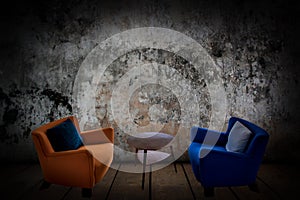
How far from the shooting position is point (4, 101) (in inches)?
169

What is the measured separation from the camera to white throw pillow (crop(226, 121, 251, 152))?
9.91ft

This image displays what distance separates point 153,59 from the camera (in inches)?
169

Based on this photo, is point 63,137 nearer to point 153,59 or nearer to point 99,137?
point 99,137

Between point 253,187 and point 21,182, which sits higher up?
point 253,187

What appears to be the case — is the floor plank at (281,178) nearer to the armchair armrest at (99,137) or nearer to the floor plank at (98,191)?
the floor plank at (98,191)

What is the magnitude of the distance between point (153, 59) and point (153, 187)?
198cm

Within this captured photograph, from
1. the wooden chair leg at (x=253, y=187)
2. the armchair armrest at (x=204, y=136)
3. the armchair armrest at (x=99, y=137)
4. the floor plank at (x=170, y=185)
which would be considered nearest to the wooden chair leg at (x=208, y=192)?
the floor plank at (x=170, y=185)

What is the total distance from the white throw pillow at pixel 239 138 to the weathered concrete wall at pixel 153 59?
1.02 metres

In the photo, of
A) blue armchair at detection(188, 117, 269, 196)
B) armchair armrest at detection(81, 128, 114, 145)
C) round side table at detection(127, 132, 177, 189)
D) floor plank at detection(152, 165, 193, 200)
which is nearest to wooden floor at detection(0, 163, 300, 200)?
floor plank at detection(152, 165, 193, 200)

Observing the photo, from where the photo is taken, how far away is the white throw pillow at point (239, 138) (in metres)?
3.02

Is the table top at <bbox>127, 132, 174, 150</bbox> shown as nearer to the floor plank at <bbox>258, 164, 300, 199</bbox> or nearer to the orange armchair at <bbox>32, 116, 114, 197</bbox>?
the orange armchair at <bbox>32, 116, 114, 197</bbox>

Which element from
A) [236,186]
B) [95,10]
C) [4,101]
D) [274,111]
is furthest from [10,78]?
[274,111]

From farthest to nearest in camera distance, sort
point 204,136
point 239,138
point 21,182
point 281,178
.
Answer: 1. point 204,136
2. point 281,178
3. point 21,182
4. point 239,138

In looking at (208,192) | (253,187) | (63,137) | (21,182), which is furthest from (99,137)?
(253,187)
